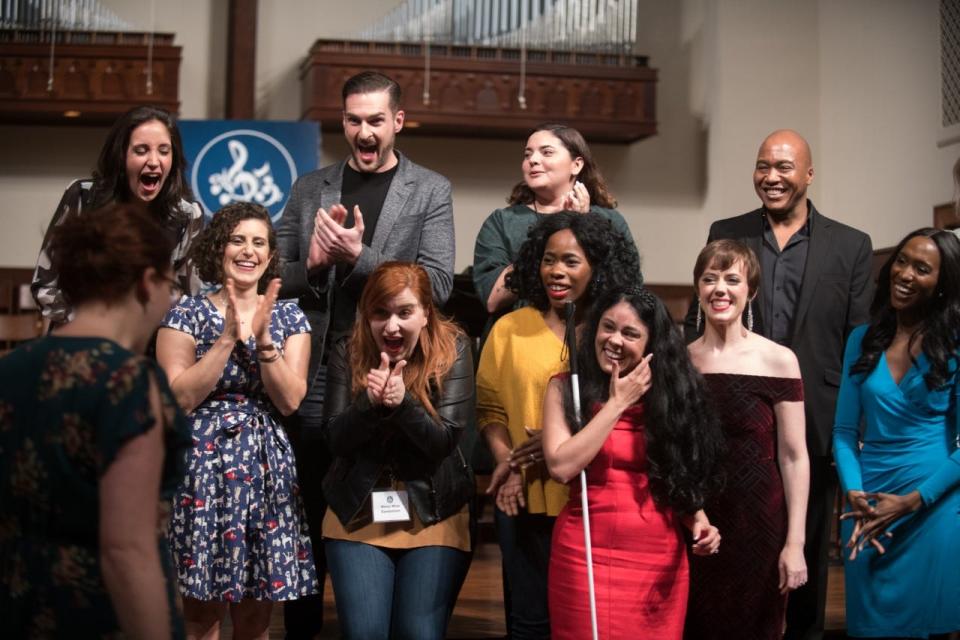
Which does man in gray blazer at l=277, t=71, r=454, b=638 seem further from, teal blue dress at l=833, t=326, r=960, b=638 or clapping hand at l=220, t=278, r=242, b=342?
teal blue dress at l=833, t=326, r=960, b=638

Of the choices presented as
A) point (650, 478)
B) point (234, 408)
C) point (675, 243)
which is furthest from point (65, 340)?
point (675, 243)

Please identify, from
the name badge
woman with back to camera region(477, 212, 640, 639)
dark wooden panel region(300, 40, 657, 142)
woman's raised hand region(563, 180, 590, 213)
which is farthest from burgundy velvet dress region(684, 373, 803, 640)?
dark wooden panel region(300, 40, 657, 142)

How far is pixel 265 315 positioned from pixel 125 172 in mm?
728

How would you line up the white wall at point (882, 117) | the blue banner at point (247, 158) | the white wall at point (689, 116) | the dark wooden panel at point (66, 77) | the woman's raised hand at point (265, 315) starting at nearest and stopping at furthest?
the woman's raised hand at point (265, 315)
the blue banner at point (247, 158)
the white wall at point (882, 117)
the dark wooden panel at point (66, 77)
the white wall at point (689, 116)

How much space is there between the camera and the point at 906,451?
3.25 metres

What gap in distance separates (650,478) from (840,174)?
20.6 ft

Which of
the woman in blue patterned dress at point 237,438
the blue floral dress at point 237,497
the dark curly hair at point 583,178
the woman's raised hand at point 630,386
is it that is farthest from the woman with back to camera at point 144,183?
the woman's raised hand at point 630,386

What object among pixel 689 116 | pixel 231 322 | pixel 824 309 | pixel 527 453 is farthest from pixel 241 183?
pixel 527 453

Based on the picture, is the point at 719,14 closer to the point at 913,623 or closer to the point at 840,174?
the point at 840,174

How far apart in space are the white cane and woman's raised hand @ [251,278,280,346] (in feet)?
2.20

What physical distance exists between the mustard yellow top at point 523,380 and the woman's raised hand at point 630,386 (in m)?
0.29

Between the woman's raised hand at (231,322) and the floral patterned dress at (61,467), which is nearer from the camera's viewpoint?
the floral patterned dress at (61,467)

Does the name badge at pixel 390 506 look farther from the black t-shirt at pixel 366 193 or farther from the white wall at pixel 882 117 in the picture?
the white wall at pixel 882 117

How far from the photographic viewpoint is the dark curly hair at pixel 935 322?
3217 millimetres
